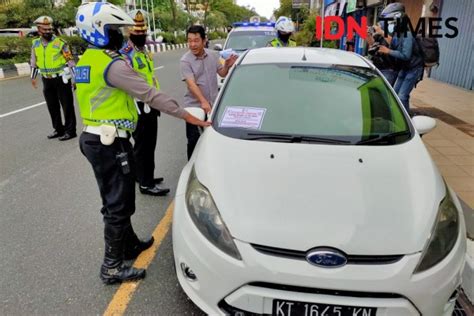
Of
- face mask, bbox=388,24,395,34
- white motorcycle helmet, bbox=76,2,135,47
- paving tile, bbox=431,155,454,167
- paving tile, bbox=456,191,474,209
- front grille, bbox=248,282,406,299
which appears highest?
white motorcycle helmet, bbox=76,2,135,47

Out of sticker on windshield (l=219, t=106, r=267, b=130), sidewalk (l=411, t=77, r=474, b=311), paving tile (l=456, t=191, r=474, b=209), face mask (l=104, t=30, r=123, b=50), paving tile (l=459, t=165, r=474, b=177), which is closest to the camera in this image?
face mask (l=104, t=30, r=123, b=50)

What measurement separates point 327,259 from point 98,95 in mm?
1647

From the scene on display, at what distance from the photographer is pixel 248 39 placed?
30.8 feet

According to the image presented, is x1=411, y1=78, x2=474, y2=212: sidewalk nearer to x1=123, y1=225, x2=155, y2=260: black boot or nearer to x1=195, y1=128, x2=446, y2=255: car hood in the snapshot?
x1=195, y1=128, x2=446, y2=255: car hood

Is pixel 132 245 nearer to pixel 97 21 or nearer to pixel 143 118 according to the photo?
pixel 143 118

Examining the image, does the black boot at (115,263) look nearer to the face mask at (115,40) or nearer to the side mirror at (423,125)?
the face mask at (115,40)

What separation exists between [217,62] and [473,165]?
11.2 feet

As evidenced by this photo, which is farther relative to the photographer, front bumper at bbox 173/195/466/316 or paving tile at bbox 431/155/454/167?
paving tile at bbox 431/155/454/167

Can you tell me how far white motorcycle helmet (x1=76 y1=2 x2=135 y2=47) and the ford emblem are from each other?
5.60 ft

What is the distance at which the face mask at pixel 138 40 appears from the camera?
380 cm

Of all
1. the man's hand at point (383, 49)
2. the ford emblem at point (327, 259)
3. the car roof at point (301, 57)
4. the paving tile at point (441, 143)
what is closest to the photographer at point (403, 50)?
the man's hand at point (383, 49)

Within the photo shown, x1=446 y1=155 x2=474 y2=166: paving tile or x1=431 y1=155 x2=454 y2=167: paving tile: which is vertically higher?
x1=431 y1=155 x2=454 y2=167: paving tile

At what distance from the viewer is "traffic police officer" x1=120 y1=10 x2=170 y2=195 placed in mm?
3799

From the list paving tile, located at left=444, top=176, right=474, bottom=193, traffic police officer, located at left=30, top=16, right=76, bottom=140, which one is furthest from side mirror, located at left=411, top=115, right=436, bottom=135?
traffic police officer, located at left=30, top=16, right=76, bottom=140
